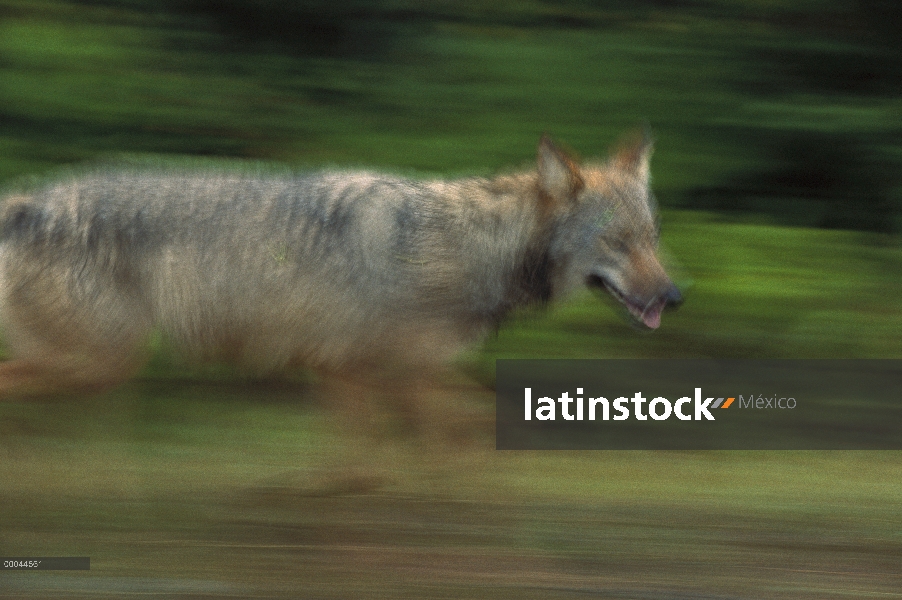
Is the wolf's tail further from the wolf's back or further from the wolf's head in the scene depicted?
the wolf's head

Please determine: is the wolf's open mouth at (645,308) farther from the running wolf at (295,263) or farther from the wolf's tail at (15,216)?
the wolf's tail at (15,216)

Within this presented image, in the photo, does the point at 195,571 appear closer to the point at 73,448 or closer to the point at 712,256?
the point at 73,448

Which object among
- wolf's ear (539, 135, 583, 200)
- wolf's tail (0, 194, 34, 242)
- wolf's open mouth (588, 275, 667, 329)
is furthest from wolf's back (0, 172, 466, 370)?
wolf's open mouth (588, 275, 667, 329)

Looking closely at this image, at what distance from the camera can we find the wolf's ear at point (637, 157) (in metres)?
4.62

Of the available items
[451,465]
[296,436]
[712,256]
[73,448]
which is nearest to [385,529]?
[451,465]

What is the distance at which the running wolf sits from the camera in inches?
173

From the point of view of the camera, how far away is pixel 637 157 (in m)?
4.65

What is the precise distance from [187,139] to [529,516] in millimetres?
2849

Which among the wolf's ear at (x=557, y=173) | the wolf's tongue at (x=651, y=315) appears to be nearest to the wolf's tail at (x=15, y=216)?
the wolf's ear at (x=557, y=173)

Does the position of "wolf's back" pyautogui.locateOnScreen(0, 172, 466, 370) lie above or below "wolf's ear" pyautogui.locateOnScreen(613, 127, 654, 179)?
below

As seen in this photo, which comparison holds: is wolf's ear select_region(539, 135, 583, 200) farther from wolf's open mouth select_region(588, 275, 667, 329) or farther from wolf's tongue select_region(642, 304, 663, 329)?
wolf's tongue select_region(642, 304, 663, 329)

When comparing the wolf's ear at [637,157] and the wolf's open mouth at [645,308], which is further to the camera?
the wolf's ear at [637,157]

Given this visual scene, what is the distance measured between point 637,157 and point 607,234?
1.36 ft

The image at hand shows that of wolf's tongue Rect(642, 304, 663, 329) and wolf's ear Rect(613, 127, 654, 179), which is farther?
wolf's ear Rect(613, 127, 654, 179)
